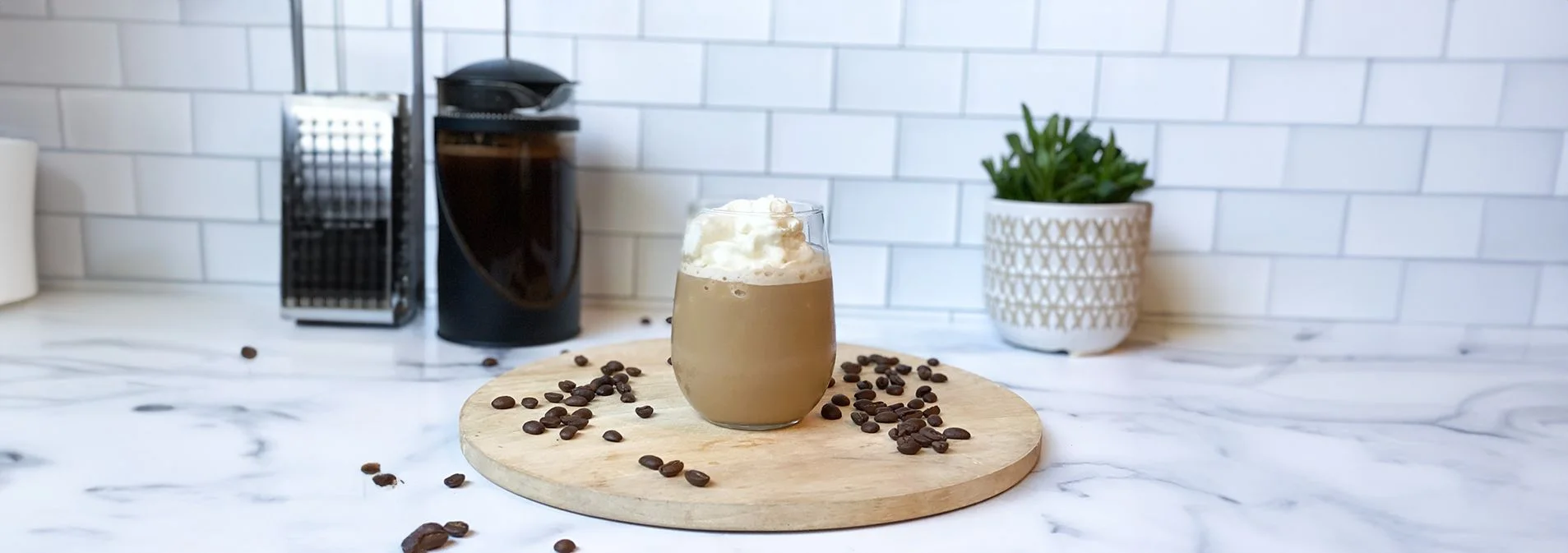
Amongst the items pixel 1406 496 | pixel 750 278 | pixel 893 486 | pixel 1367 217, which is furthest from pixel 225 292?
pixel 1367 217

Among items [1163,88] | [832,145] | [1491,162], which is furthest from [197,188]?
[1491,162]

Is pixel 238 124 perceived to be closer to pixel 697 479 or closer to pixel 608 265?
pixel 608 265

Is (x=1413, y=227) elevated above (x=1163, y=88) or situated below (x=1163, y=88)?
below

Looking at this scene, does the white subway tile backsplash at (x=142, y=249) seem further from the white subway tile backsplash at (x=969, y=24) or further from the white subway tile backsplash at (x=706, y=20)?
the white subway tile backsplash at (x=969, y=24)

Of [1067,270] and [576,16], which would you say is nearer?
[1067,270]

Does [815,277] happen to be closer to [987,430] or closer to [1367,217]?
[987,430]

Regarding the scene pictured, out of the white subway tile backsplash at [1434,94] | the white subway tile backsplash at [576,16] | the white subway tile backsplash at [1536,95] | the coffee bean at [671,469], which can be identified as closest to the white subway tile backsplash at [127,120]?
the white subway tile backsplash at [576,16]

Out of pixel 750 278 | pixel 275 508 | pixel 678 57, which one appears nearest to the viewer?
pixel 275 508
